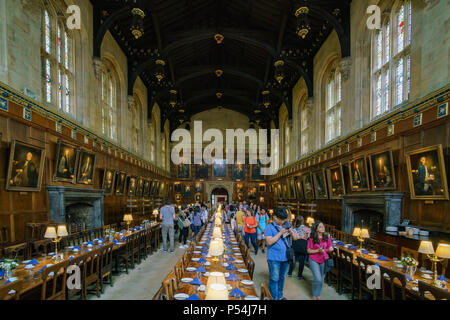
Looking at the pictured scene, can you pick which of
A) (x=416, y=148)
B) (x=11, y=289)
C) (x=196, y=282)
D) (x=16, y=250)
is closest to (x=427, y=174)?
(x=416, y=148)

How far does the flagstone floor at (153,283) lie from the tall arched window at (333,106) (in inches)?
267

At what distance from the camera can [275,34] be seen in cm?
1463

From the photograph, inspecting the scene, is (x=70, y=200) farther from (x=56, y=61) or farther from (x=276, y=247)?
(x=276, y=247)

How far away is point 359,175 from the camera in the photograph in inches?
352

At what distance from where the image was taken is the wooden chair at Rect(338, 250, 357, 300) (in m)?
5.12

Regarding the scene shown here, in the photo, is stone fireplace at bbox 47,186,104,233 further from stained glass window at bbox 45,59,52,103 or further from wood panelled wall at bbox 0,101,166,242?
stained glass window at bbox 45,59,52,103

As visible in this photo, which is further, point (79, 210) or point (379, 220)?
point (79, 210)

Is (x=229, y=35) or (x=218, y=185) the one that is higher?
(x=229, y=35)

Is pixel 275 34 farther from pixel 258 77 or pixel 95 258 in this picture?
pixel 95 258

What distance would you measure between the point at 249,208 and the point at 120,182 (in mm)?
6032

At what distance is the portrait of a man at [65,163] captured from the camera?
7.70m

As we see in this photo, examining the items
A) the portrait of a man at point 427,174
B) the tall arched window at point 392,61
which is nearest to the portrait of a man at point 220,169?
the tall arched window at point 392,61

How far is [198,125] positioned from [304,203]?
52.6 feet
